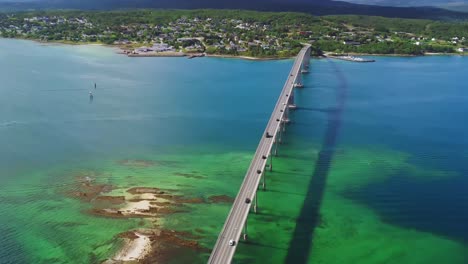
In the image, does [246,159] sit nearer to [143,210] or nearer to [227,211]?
[227,211]

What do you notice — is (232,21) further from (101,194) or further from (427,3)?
(427,3)

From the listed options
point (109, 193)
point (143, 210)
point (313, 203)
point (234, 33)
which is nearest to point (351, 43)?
point (234, 33)

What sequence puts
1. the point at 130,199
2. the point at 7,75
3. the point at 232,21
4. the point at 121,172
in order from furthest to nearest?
the point at 232,21 → the point at 7,75 → the point at 121,172 → the point at 130,199

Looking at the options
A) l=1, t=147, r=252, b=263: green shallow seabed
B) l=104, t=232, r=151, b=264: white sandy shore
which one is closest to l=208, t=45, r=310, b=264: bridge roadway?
l=1, t=147, r=252, b=263: green shallow seabed

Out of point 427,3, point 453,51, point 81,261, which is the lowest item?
point 81,261

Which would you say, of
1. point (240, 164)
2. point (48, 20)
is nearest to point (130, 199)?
point (240, 164)

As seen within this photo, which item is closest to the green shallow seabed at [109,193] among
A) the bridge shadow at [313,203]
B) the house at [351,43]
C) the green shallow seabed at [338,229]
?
the green shallow seabed at [338,229]

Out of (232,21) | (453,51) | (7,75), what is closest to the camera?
(7,75)
